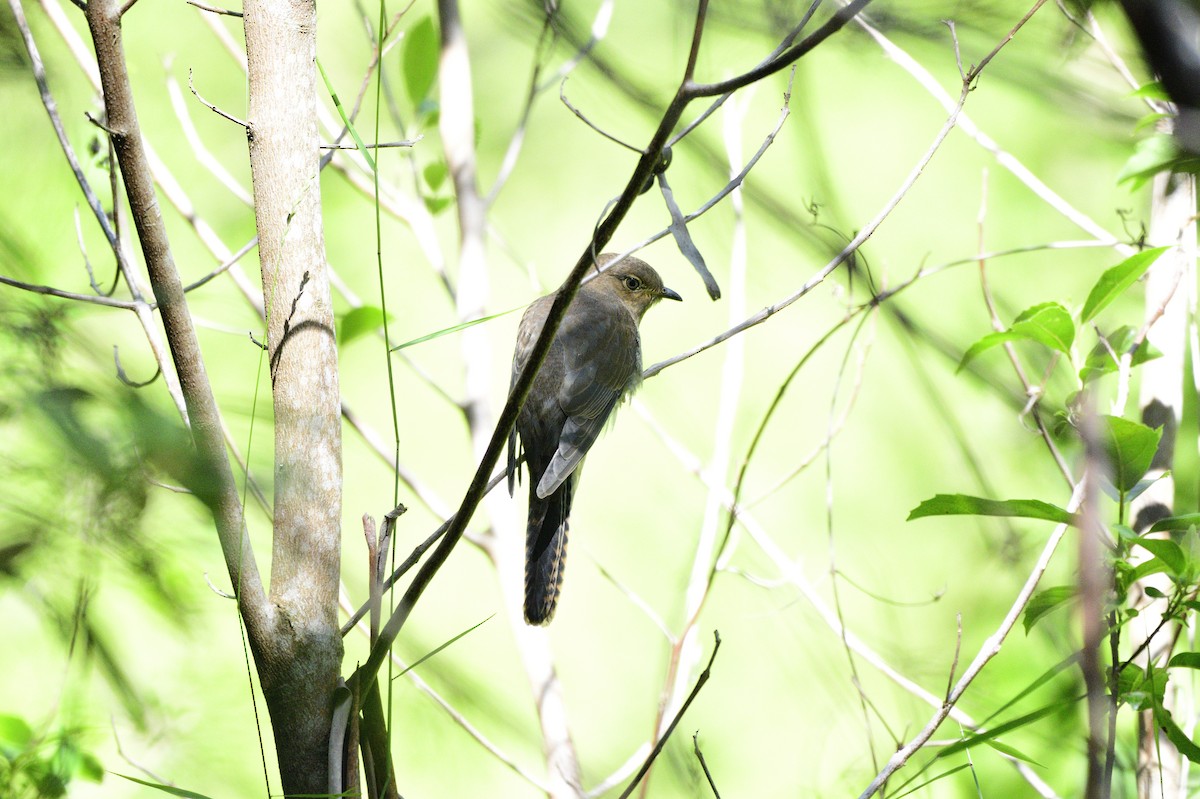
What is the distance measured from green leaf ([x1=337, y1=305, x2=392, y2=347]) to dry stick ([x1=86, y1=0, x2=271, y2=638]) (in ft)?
3.00

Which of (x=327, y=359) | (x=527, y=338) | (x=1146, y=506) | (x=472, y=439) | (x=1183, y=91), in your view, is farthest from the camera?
(x=527, y=338)

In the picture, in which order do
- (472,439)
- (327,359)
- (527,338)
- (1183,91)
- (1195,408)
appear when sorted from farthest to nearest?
1. (527,338)
2. (472,439)
3. (1195,408)
4. (327,359)
5. (1183,91)

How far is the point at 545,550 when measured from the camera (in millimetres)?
2090

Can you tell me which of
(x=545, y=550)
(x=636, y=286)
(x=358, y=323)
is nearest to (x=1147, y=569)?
(x=545, y=550)

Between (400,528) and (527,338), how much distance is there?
632mm

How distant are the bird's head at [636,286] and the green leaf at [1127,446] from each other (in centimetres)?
185

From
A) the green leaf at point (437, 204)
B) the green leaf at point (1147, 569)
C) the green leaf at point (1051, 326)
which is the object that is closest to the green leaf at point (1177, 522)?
the green leaf at point (1147, 569)

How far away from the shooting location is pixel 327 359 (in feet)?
3.43

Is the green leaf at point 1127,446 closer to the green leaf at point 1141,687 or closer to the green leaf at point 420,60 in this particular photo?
the green leaf at point 1141,687

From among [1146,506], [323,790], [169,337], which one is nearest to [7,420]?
[169,337]

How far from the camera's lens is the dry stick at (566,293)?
73 centimetres

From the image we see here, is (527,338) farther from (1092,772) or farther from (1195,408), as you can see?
(1092,772)

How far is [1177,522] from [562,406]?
57.5 inches

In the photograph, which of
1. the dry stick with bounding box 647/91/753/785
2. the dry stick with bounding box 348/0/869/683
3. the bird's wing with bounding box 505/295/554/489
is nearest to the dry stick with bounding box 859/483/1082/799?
the dry stick with bounding box 348/0/869/683
